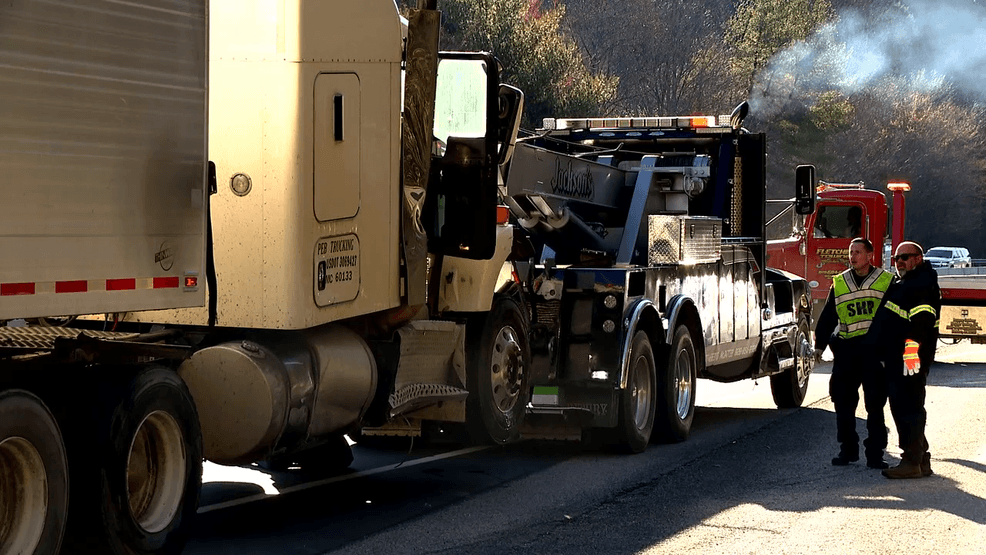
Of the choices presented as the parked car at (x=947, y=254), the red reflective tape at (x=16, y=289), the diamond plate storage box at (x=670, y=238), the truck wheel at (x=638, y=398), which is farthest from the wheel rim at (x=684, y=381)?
the parked car at (x=947, y=254)

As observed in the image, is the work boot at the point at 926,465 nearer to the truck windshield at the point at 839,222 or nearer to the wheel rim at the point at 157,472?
the wheel rim at the point at 157,472

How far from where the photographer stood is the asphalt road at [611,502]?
25.0 feet

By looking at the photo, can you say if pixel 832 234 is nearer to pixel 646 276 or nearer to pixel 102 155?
pixel 646 276

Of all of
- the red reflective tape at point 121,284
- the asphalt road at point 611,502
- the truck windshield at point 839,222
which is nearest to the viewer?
the red reflective tape at point 121,284

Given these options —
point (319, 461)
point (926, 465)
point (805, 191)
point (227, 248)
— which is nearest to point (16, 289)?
point (227, 248)

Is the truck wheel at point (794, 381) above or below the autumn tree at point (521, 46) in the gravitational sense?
below

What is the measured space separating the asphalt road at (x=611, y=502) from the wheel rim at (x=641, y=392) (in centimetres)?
29

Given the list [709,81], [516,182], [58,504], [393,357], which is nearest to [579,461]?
[516,182]

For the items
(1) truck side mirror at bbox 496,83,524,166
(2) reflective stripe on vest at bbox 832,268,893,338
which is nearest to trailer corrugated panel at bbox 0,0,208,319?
(1) truck side mirror at bbox 496,83,524,166

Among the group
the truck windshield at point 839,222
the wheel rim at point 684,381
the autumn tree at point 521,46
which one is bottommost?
the wheel rim at point 684,381

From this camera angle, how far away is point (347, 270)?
764 centimetres

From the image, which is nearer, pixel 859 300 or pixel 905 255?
pixel 905 255

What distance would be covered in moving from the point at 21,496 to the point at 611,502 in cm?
431

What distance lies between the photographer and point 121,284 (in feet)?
19.0
